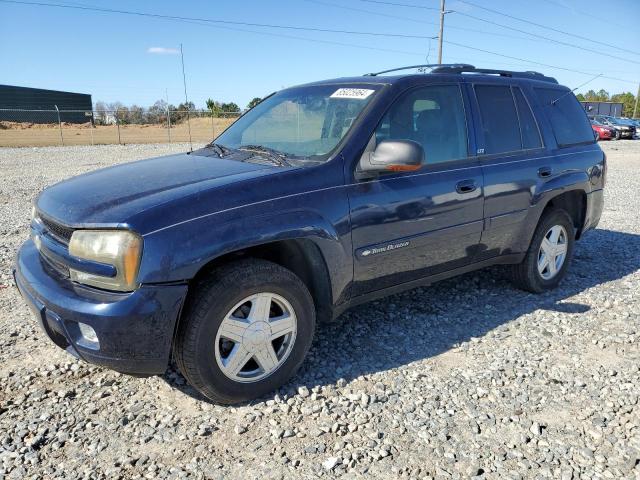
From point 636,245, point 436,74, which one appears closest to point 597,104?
point 636,245

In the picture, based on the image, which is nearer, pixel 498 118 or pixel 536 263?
pixel 498 118

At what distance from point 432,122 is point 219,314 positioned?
6.91 ft

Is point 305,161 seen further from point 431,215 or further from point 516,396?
point 516,396

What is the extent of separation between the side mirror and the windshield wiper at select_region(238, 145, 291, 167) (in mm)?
565

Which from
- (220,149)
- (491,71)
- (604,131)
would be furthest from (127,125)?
(491,71)

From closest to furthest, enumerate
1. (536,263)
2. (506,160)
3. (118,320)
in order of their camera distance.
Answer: (118,320), (506,160), (536,263)

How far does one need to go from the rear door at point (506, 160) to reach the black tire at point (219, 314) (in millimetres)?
1852

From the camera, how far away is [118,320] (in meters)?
2.50

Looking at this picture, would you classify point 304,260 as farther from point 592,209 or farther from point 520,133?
point 592,209

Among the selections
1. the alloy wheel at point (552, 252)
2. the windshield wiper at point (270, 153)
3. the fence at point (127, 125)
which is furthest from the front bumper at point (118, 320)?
the fence at point (127, 125)

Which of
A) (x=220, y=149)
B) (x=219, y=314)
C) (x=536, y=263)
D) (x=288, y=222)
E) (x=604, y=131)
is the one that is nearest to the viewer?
(x=219, y=314)

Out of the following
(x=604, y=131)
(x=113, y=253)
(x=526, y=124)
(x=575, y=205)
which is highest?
(x=526, y=124)

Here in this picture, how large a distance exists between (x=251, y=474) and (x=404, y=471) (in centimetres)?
73

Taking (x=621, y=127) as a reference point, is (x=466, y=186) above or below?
above
